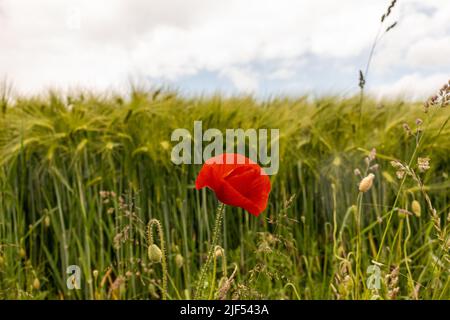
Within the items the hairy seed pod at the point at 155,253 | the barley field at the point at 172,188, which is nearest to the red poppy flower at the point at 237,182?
the hairy seed pod at the point at 155,253

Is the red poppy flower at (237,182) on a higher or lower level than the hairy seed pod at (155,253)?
higher

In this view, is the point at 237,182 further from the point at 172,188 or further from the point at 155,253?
the point at 172,188

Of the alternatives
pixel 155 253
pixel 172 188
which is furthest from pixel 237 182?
pixel 172 188

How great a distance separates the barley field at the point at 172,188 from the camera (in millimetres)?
1851

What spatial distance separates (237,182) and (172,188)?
1296mm

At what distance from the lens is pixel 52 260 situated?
2.07m

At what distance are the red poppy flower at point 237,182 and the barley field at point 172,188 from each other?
3.55ft

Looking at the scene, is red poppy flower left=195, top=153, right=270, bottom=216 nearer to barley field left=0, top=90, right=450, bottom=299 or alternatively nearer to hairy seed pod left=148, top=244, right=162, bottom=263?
hairy seed pod left=148, top=244, right=162, bottom=263

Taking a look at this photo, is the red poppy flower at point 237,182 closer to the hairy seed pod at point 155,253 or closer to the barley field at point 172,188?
the hairy seed pod at point 155,253
